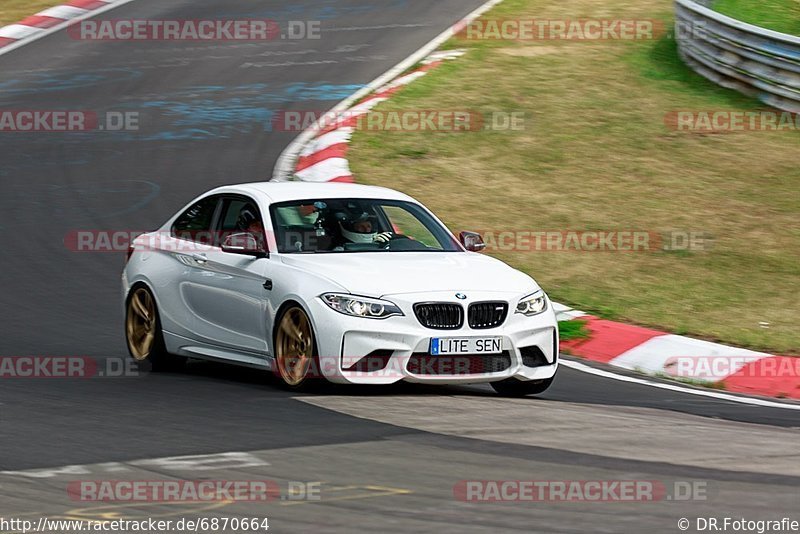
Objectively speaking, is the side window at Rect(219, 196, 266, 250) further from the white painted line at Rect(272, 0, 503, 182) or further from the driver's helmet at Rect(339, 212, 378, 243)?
the white painted line at Rect(272, 0, 503, 182)

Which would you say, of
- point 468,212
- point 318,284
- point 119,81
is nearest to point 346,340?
point 318,284

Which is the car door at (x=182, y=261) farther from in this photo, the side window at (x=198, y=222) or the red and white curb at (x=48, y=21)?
the red and white curb at (x=48, y=21)

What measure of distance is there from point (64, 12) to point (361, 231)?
61.8 feet

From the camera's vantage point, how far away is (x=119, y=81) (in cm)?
2280

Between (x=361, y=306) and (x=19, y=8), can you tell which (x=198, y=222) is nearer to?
(x=361, y=306)

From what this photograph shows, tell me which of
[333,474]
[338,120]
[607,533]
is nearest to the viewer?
[607,533]

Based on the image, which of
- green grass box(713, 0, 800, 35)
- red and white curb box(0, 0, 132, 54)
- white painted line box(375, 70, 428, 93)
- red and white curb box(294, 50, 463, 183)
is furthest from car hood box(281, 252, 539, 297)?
red and white curb box(0, 0, 132, 54)

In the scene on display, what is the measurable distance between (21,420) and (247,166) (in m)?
9.73

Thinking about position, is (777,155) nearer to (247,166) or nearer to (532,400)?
(247,166)

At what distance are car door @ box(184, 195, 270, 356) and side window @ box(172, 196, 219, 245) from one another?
9cm

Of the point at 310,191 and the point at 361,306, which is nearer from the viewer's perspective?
the point at 361,306

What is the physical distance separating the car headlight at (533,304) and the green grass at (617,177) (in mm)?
2406

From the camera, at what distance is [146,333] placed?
1139cm

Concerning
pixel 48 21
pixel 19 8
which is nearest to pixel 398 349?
pixel 48 21
